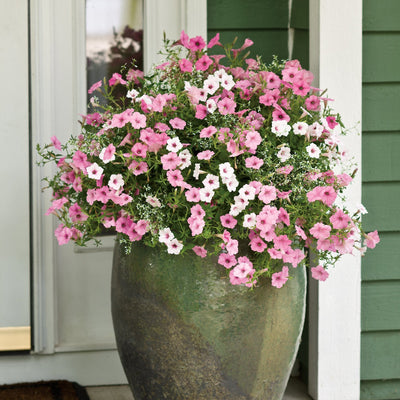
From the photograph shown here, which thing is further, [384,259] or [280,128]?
[384,259]

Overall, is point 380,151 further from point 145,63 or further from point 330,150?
point 145,63

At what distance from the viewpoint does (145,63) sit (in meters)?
2.30

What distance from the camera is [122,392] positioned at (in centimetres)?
227

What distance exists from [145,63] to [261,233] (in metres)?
1.11

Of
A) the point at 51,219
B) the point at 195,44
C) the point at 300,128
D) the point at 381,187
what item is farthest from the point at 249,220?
the point at 51,219

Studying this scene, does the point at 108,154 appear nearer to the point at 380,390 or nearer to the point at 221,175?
the point at 221,175

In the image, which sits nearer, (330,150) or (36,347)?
(330,150)

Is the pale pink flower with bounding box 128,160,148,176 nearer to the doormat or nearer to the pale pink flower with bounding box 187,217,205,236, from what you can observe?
the pale pink flower with bounding box 187,217,205,236

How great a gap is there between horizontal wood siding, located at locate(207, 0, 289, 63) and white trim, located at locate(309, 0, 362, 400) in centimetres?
19

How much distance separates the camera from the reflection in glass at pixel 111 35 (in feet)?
7.52

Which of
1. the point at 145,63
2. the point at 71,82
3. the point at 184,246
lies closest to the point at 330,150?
the point at 184,246

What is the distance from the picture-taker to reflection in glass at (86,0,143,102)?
2.29 meters

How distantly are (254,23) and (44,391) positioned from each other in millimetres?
1562

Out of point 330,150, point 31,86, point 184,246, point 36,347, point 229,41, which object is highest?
point 229,41
